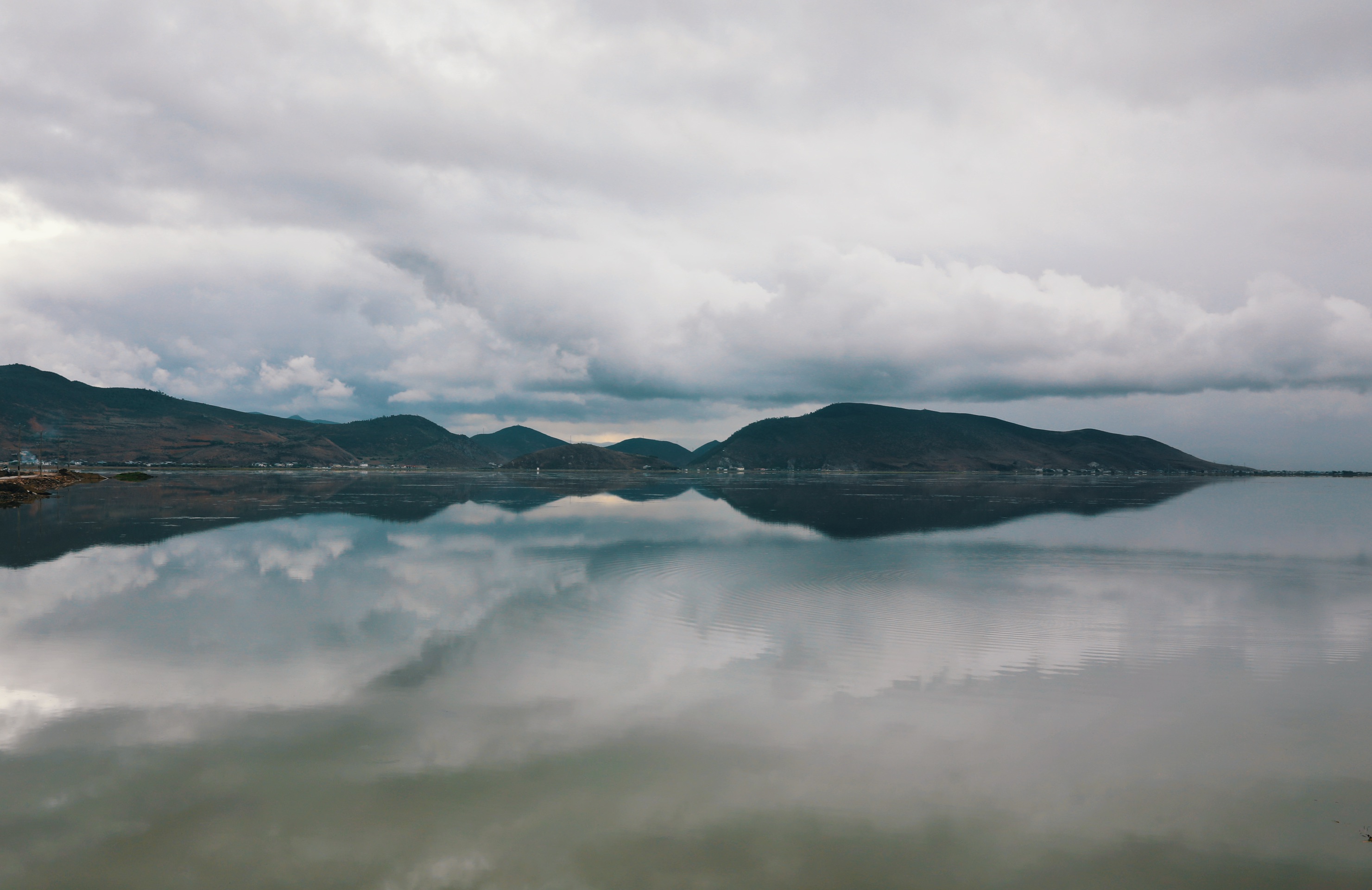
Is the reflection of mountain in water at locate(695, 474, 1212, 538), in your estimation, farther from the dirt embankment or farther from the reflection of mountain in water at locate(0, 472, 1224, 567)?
the dirt embankment

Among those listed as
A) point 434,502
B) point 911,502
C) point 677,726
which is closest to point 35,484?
point 434,502

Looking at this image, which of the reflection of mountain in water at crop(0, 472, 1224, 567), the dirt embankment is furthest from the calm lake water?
the dirt embankment

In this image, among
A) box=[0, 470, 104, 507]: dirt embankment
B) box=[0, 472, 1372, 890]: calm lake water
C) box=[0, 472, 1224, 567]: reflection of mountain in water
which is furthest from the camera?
box=[0, 470, 104, 507]: dirt embankment

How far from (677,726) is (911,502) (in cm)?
7185

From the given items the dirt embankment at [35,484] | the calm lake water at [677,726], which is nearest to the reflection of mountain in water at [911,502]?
the calm lake water at [677,726]

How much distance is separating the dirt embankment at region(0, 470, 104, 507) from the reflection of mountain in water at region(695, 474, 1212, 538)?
59991mm

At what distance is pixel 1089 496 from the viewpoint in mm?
93375

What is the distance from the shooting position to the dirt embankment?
55.6 metres

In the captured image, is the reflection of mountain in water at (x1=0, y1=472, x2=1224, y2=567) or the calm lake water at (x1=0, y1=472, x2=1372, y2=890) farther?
the reflection of mountain in water at (x1=0, y1=472, x2=1224, y2=567)

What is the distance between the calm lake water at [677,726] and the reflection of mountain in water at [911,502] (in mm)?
22275

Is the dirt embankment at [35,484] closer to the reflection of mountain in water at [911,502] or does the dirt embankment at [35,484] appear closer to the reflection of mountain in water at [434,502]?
the reflection of mountain in water at [434,502]

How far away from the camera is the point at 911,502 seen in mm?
78375

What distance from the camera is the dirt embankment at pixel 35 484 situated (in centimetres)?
5559

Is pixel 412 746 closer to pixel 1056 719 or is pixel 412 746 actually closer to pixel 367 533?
pixel 1056 719
